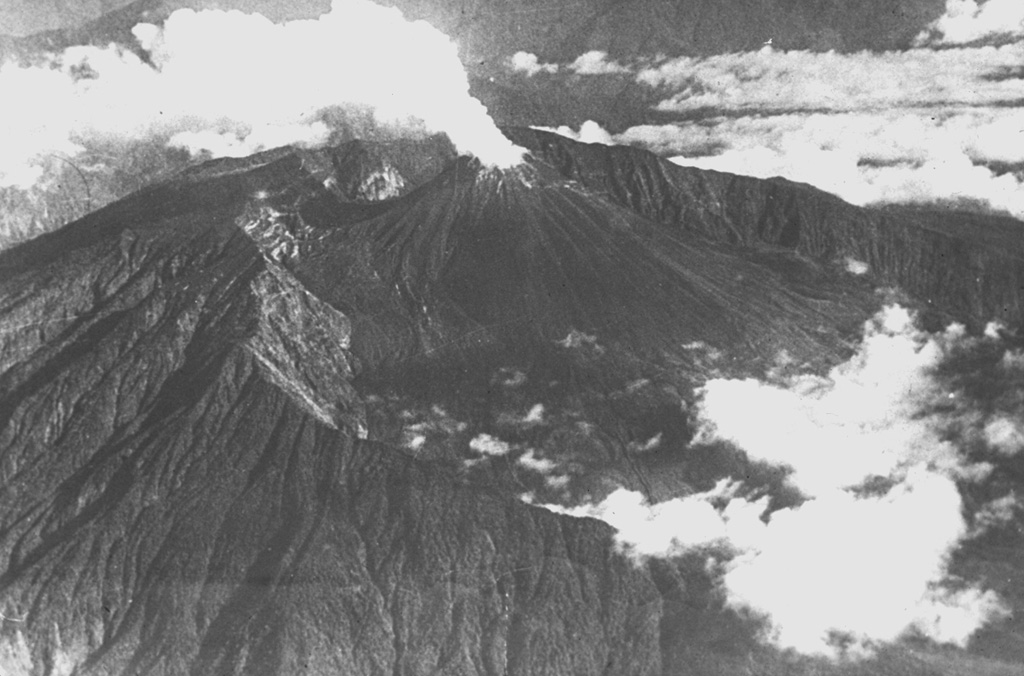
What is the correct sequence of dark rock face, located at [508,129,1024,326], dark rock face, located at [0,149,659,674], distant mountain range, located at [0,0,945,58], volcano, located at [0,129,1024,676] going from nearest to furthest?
dark rock face, located at [0,149,659,674]
volcano, located at [0,129,1024,676]
distant mountain range, located at [0,0,945,58]
dark rock face, located at [508,129,1024,326]

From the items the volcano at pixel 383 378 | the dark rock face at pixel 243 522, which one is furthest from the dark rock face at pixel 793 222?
the dark rock face at pixel 243 522

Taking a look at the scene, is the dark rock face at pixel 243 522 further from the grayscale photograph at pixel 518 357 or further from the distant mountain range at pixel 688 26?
the distant mountain range at pixel 688 26

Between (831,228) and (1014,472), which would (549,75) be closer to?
(831,228)

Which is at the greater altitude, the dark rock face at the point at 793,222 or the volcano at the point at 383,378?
the dark rock face at the point at 793,222

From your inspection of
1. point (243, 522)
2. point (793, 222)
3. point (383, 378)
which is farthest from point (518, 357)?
point (793, 222)

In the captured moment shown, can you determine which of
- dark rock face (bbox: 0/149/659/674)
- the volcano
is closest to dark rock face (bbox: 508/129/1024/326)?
the volcano

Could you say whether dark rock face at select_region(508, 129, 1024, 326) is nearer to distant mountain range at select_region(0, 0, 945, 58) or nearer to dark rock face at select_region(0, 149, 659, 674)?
distant mountain range at select_region(0, 0, 945, 58)
